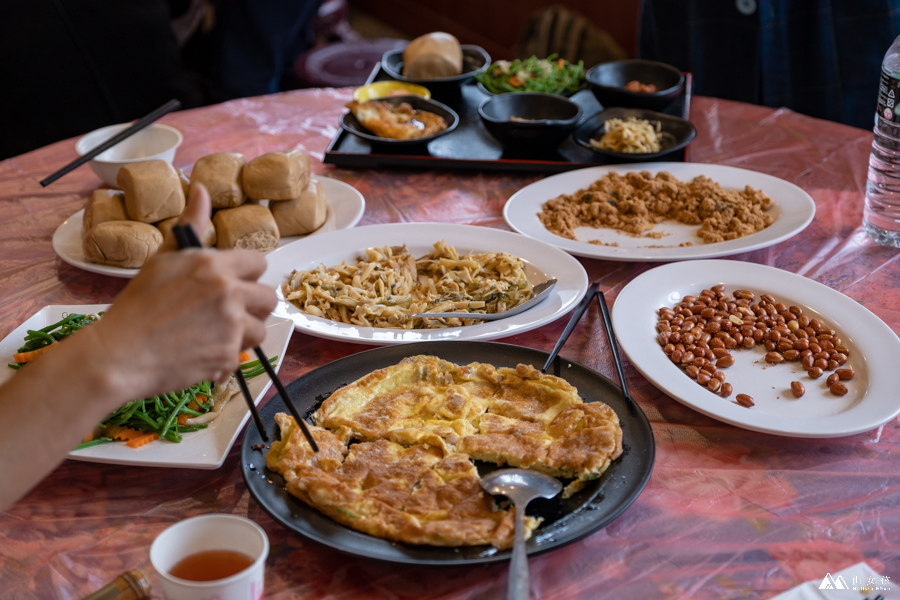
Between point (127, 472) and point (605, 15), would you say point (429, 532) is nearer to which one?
point (127, 472)

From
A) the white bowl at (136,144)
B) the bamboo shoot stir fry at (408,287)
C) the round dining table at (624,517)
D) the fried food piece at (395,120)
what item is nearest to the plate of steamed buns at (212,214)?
the round dining table at (624,517)

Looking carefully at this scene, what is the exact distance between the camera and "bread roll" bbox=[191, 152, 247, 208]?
7.63 feet

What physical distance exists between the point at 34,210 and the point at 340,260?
123 cm

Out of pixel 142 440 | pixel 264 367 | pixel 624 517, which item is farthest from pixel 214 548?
pixel 624 517

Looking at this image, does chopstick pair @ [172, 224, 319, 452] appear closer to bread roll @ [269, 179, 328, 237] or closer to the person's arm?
the person's arm

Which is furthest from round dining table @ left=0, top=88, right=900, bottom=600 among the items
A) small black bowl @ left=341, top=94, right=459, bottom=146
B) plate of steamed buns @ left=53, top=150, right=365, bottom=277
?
small black bowl @ left=341, top=94, right=459, bottom=146

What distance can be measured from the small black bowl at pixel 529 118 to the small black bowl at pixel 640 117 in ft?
0.24

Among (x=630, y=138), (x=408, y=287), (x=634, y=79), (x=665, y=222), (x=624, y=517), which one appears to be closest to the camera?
(x=624, y=517)

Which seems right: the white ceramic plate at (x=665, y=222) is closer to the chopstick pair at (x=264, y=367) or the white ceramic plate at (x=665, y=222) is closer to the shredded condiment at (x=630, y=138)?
the shredded condiment at (x=630, y=138)

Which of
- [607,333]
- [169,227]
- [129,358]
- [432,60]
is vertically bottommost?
[607,333]

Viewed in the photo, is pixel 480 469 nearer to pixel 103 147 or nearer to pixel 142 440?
pixel 142 440

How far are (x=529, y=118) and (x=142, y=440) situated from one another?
2.27 meters

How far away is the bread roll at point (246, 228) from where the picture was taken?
7.59 ft

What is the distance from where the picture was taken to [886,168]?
92.3 inches
